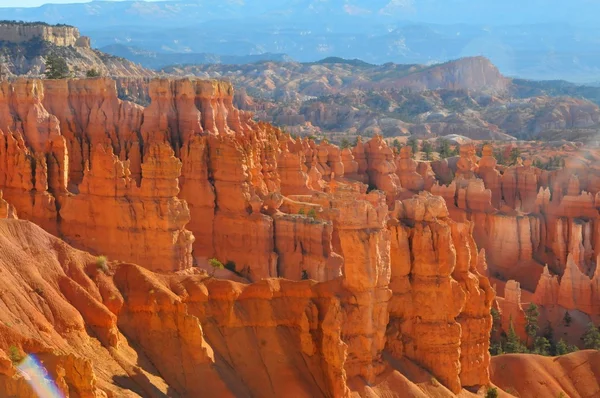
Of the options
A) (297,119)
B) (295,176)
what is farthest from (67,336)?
(297,119)

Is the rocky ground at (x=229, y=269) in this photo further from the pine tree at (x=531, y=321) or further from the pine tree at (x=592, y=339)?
the pine tree at (x=592, y=339)

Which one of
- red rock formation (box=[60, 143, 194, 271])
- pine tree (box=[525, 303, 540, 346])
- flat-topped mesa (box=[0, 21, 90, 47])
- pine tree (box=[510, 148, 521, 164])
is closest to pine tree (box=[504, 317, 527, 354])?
pine tree (box=[525, 303, 540, 346])

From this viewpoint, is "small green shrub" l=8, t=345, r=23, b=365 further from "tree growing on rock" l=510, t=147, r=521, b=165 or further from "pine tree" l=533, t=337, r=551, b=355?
"tree growing on rock" l=510, t=147, r=521, b=165

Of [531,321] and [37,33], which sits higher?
[37,33]

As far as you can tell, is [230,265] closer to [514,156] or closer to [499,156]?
[514,156]

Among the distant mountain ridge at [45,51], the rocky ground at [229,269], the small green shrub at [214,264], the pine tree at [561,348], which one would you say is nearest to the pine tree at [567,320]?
the rocky ground at [229,269]

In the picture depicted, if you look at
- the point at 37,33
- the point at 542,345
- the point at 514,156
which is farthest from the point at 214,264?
the point at 37,33
